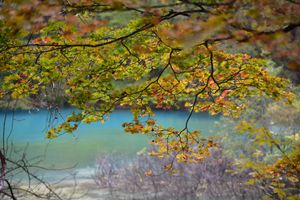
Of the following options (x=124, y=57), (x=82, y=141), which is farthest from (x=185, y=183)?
(x=82, y=141)

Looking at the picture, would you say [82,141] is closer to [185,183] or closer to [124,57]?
[185,183]

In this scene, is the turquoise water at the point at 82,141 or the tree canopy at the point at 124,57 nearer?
the tree canopy at the point at 124,57

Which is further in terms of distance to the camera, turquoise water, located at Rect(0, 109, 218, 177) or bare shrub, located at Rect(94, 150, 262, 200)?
turquoise water, located at Rect(0, 109, 218, 177)

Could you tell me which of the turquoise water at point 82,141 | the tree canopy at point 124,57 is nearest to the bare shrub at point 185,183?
the turquoise water at point 82,141

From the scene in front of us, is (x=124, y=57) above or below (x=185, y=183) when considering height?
below

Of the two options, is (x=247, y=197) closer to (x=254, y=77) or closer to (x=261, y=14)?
(x=254, y=77)

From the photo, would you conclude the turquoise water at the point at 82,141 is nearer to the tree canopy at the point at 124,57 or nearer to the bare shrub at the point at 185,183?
the bare shrub at the point at 185,183

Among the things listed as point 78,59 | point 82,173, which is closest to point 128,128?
point 78,59

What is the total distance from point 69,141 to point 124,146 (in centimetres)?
216

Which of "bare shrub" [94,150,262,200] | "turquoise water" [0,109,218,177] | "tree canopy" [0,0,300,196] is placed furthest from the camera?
"turquoise water" [0,109,218,177]

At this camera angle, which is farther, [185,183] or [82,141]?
[82,141]

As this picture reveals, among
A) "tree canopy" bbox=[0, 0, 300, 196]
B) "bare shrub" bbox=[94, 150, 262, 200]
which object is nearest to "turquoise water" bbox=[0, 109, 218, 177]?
"bare shrub" bbox=[94, 150, 262, 200]

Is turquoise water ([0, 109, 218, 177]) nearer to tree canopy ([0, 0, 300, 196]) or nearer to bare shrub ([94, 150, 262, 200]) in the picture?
bare shrub ([94, 150, 262, 200])

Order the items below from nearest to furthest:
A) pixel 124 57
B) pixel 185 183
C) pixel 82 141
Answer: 1. pixel 124 57
2. pixel 185 183
3. pixel 82 141
